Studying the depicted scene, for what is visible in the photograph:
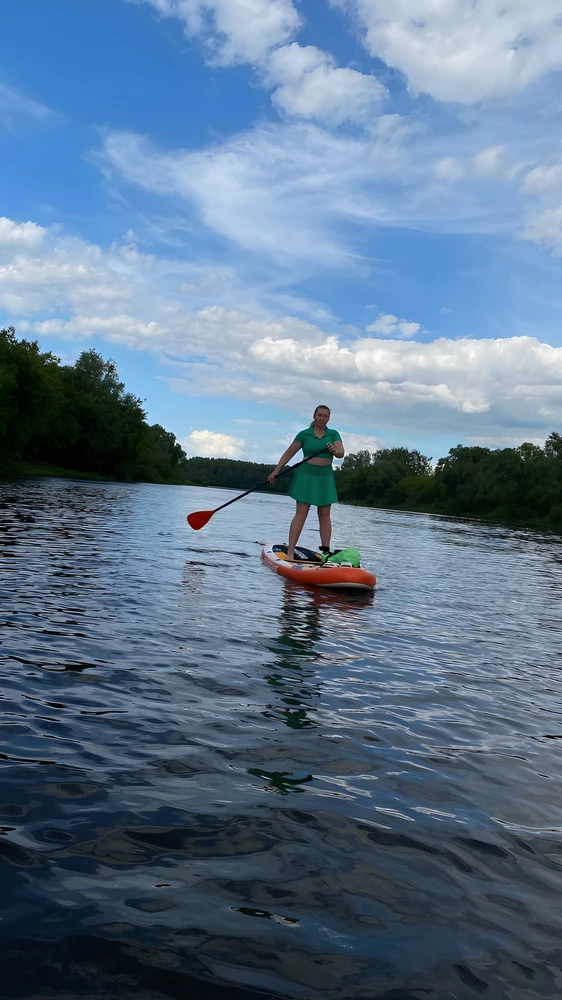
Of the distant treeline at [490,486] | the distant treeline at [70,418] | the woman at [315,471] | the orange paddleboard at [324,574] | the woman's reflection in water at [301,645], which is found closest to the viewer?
the woman's reflection in water at [301,645]

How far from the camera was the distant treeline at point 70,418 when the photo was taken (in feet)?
195

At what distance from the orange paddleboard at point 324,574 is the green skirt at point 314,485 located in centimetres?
109

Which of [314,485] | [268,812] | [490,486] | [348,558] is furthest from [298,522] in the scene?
[490,486]

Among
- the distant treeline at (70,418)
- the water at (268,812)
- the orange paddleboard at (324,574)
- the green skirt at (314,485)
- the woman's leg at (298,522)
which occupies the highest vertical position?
the distant treeline at (70,418)

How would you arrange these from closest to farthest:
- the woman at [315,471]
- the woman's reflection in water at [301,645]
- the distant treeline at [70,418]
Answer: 1. the woman's reflection in water at [301,645]
2. the woman at [315,471]
3. the distant treeline at [70,418]

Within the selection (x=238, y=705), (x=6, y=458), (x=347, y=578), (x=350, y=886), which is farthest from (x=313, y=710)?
(x=6, y=458)

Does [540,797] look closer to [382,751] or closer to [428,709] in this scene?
[382,751]

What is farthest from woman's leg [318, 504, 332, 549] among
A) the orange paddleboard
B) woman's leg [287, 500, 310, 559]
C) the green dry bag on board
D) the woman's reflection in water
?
the woman's reflection in water

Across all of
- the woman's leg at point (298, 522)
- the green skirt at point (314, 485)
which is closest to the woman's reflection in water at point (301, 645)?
the woman's leg at point (298, 522)

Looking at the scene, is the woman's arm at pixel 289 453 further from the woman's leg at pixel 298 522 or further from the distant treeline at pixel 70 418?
the distant treeline at pixel 70 418

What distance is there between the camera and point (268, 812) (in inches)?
130

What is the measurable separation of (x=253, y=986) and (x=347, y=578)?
353 inches

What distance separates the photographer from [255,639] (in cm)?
699

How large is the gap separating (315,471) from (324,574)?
1.93 m
